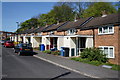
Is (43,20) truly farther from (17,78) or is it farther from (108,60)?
(17,78)

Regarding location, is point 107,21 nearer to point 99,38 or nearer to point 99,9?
point 99,38

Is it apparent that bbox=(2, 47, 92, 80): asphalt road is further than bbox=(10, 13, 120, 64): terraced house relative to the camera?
No

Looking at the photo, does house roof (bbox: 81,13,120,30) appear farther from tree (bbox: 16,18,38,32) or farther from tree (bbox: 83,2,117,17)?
tree (bbox: 16,18,38,32)

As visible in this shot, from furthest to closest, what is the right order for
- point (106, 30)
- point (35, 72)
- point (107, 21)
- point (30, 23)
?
point (30, 23) → point (107, 21) → point (106, 30) → point (35, 72)

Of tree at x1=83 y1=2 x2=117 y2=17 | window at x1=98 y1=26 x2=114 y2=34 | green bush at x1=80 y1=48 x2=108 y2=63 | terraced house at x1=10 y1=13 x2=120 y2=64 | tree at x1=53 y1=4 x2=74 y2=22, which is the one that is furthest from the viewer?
tree at x1=53 y1=4 x2=74 y2=22

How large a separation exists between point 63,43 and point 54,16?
31.0m

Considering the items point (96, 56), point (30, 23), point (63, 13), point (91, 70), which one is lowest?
point (91, 70)

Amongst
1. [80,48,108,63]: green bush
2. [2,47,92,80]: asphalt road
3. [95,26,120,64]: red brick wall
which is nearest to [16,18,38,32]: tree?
[95,26,120,64]: red brick wall

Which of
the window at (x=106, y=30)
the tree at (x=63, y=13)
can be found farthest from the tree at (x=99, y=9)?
the window at (x=106, y=30)

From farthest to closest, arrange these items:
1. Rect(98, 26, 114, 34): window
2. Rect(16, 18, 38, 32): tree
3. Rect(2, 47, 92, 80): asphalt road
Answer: Rect(16, 18, 38, 32): tree
Rect(98, 26, 114, 34): window
Rect(2, 47, 92, 80): asphalt road

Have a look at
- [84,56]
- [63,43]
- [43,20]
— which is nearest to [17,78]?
[84,56]

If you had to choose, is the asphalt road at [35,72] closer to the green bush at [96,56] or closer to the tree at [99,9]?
the green bush at [96,56]

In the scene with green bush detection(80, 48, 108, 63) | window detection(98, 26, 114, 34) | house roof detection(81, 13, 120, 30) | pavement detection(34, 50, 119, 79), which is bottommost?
pavement detection(34, 50, 119, 79)

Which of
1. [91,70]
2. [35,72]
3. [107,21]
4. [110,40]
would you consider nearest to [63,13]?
[107,21]
